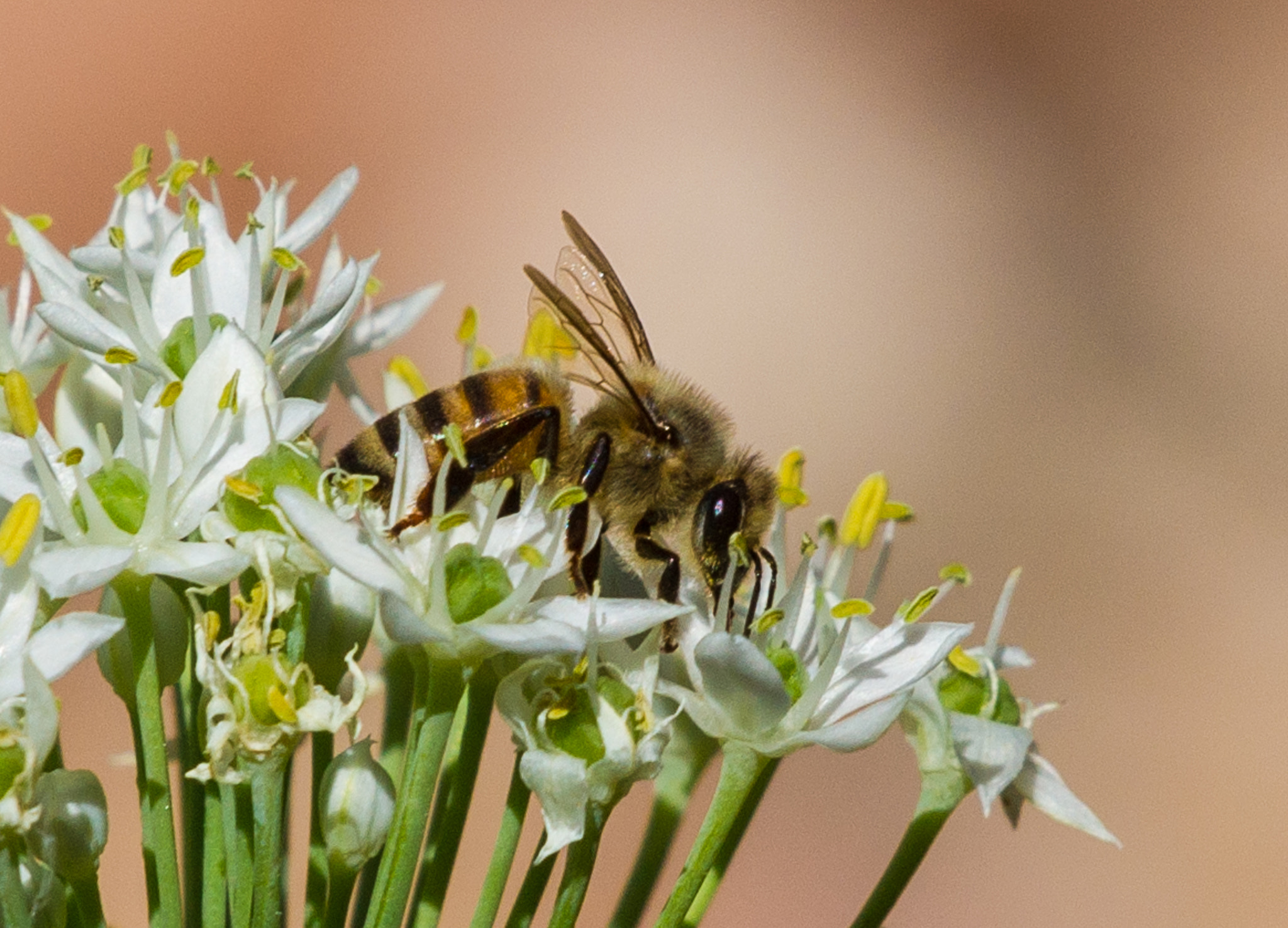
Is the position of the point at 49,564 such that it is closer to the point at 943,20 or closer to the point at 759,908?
the point at 759,908

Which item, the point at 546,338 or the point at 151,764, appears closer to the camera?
the point at 151,764

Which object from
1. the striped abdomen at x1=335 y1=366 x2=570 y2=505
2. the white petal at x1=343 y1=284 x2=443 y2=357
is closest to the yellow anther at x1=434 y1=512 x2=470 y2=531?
the striped abdomen at x1=335 y1=366 x2=570 y2=505

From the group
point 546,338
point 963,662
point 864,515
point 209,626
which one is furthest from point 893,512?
point 209,626

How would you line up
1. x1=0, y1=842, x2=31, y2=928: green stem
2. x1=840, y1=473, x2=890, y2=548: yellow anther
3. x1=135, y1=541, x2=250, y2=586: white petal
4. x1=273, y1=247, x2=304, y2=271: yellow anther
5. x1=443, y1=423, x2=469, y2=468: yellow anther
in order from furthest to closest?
x1=840, y1=473, x2=890, y2=548: yellow anther
x1=273, y1=247, x2=304, y2=271: yellow anther
x1=443, y1=423, x2=469, y2=468: yellow anther
x1=135, y1=541, x2=250, y2=586: white petal
x1=0, y1=842, x2=31, y2=928: green stem

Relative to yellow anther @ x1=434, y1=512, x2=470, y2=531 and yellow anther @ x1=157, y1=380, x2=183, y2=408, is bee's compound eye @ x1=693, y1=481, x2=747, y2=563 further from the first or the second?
yellow anther @ x1=157, y1=380, x2=183, y2=408

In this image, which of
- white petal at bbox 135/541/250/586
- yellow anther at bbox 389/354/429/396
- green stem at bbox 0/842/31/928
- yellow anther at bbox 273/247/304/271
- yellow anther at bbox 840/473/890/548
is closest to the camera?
green stem at bbox 0/842/31/928

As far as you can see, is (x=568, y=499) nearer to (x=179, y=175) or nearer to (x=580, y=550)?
(x=580, y=550)

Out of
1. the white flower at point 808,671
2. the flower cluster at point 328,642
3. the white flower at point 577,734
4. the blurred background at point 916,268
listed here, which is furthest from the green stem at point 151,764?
the blurred background at point 916,268
